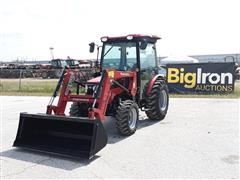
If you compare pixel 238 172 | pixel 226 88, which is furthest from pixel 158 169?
pixel 226 88

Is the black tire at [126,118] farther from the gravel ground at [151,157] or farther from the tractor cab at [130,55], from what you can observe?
the tractor cab at [130,55]

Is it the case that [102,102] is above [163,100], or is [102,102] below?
above

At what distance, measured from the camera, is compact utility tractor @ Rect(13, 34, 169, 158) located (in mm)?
5906

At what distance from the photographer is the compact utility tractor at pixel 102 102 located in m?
5.91

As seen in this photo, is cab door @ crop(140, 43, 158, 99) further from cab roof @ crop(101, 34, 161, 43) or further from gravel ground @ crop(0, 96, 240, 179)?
gravel ground @ crop(0, 96, 240, 179)

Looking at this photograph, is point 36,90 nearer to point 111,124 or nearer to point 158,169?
point 111,124

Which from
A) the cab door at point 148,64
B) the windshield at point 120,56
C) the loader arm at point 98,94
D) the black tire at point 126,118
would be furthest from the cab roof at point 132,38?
the black tire at point 126,118

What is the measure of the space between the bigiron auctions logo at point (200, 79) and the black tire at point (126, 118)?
1000 centimetres

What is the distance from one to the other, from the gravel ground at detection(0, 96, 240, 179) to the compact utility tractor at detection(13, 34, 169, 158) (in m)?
0.26

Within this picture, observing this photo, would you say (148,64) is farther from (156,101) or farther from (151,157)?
(151,157)

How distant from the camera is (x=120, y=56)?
8492 mm

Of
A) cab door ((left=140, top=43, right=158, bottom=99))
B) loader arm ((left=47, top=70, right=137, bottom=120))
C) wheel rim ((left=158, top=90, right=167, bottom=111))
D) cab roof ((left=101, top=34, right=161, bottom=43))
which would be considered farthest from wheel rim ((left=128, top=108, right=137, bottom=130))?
cab roof ((left=101, top=34, right=161, bottom=43))

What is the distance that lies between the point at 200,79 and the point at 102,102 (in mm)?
11026

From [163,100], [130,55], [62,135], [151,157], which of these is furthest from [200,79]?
[62,135]
